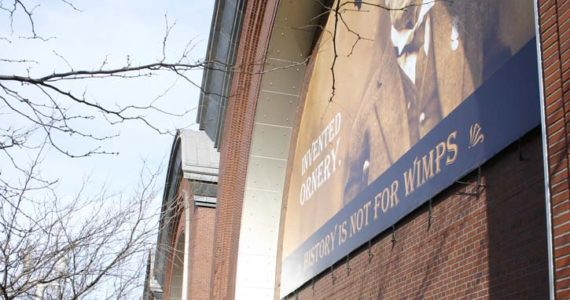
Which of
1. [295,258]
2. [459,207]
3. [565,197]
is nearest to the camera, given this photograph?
[565,197]

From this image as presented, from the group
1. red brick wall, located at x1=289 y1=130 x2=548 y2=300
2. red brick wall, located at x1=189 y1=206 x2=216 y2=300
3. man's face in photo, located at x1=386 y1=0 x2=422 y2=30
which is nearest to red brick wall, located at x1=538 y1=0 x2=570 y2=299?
red brick wall, located at x1=289 y1=130 x2=548 y2=300

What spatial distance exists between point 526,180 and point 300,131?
10.1 metres

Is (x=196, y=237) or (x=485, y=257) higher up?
(x=196, y=237)

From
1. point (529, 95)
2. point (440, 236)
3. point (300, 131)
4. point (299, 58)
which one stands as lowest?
point (440, 236)

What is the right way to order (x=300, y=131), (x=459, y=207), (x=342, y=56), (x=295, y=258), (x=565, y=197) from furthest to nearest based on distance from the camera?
(x=300, y=131) → (x=295, y=258) → (x=342, y=56) → (x=459, y=207) → (x=565, y=197)

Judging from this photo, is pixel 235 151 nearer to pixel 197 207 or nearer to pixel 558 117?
pixel 197 207

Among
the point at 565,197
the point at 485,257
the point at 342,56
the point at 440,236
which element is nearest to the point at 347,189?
the point at 342,56

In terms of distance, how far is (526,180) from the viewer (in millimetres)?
7141

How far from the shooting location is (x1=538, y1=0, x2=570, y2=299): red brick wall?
523 centimetres

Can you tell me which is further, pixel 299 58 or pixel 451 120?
pixel 299 58

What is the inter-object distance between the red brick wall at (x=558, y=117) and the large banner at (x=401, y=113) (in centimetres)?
104

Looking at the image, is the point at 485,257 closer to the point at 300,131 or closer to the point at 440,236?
the point at 440,236

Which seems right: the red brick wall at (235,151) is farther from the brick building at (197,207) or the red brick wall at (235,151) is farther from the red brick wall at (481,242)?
the red brick wall at (481,242)

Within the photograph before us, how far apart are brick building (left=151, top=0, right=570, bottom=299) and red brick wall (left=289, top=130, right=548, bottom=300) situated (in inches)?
0.8
